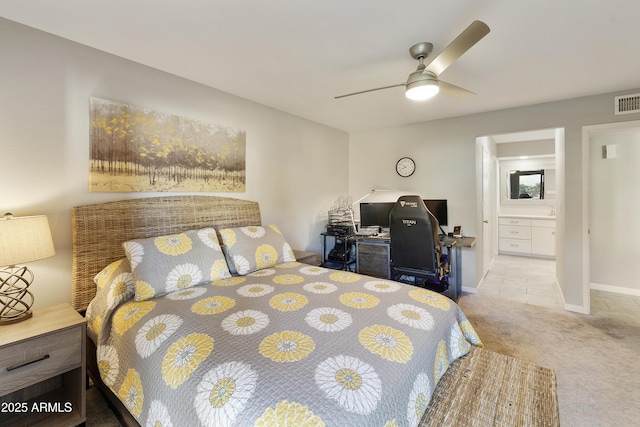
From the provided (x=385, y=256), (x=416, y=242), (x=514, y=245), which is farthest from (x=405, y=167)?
(x=514, y=245)

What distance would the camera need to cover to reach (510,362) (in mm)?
1893

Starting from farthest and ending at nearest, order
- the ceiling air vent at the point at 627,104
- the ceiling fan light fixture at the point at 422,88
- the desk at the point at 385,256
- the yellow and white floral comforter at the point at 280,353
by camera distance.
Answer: the desk at the point at 385,256 → the ceiling air vent at the point at 627,104 → the ceiling fan light fixture at the point at 422,88 → the yellow and white floral comforter at the point at 280,353

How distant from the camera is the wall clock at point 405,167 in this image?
169 inches

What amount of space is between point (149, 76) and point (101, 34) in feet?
1.57

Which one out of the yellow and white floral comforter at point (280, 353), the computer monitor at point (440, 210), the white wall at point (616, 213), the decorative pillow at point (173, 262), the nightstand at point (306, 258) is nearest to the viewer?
the yellow and white floral comforter at point (280, 353)

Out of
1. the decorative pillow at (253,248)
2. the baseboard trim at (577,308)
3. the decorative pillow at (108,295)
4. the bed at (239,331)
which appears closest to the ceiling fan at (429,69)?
the bed at (239,331)

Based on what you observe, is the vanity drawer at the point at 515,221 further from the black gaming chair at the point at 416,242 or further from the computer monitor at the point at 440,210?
the black gaming chair at the point at 416,242

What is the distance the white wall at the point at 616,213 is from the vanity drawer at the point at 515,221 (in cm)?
202

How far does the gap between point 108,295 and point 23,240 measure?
52 centimetres

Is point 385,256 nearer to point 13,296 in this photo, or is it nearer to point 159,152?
point 159,152

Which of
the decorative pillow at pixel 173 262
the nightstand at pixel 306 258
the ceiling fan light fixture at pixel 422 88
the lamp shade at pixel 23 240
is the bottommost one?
the nightstand at pixel 306 258

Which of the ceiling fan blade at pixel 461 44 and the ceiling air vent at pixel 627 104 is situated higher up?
the ceiling air vent at pixel 627 104

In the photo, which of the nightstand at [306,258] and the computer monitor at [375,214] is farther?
the computer monitor at [375,214]

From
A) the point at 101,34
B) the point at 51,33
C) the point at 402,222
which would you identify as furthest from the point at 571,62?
the point at 51,33
